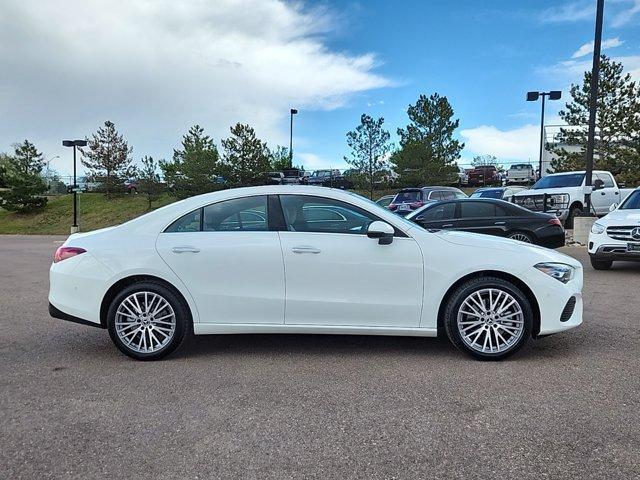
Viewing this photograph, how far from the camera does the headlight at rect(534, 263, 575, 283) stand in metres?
4.51

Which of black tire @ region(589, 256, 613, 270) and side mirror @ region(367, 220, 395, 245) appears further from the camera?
black tire @ region(589, 256, 613, 270)

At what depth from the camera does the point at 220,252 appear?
15.1 ft

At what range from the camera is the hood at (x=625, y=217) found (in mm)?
8969

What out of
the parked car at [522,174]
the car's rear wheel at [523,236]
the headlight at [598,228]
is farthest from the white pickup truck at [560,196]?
the parked car at [522,174]

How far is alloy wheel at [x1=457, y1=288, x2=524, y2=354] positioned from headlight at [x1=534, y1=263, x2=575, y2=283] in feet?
1.24

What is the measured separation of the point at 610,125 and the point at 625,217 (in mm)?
29563

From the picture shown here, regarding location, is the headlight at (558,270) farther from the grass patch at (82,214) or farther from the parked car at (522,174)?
the parked car at (522,174)

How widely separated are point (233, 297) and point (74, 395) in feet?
4.70

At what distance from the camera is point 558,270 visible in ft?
14.9

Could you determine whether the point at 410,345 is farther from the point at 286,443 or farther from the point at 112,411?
the point at 112,411

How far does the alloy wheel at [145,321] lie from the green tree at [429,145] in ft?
97.9

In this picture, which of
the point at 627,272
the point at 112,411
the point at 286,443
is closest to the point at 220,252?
the point at 112,411

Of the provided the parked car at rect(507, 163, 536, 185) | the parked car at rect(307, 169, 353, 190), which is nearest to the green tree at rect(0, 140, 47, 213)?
the parked car at rect(307, 169, 353, 190)

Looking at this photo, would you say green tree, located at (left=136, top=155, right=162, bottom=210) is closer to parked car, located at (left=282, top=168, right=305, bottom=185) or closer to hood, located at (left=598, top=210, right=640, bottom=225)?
parked car, located at (left=282, top=168, right=305, bottom=185)
